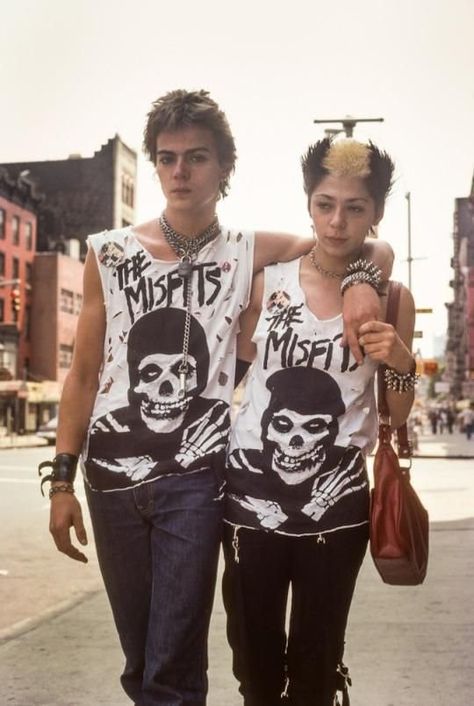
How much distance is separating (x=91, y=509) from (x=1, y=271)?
62.7m

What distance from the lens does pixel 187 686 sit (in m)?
2.93

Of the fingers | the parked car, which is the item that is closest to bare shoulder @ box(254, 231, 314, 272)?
the fingers

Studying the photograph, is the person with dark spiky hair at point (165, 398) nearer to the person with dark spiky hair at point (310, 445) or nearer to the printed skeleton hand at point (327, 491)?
the person with dark spiky hair at point (310, 445)

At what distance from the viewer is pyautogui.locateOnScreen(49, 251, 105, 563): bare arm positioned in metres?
3.11

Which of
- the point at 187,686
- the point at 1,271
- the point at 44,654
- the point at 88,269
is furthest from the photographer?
the point at 1,271

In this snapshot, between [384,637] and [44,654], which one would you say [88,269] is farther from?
[384,637]

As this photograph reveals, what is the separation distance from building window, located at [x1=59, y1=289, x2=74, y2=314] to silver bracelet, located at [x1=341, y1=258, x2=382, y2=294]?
67570 mm

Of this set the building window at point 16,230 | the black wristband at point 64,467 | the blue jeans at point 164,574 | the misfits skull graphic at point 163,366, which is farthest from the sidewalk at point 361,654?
the building window at point 16,230

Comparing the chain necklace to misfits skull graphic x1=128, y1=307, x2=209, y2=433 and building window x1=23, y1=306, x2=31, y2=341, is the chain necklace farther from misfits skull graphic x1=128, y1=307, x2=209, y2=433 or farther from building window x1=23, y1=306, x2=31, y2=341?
building window x1=23, y1=306, x2=31, y2=341

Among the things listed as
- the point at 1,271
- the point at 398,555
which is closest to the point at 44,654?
the point at 398,555

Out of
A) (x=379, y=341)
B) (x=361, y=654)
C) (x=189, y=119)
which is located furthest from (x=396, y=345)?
(x=361, y=654)

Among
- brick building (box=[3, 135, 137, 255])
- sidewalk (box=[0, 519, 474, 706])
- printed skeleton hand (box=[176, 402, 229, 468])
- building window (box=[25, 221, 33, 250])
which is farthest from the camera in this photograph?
brick building (box=[3, 135, 137, 255])

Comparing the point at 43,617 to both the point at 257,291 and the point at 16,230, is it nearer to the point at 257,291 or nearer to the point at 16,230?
the point at 257,291

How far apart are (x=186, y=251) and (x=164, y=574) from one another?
38.1 inches
